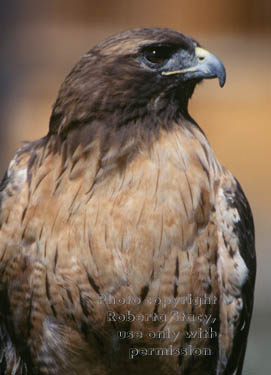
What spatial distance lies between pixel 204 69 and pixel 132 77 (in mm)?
240

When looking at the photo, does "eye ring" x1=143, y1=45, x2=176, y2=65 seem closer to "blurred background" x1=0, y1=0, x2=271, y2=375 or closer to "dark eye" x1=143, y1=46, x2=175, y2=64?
"dark eye" x1=143, y1=46, x2=175, y2=64

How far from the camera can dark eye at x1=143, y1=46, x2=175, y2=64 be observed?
3.08 meters

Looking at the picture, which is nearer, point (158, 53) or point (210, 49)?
point (158, 53)

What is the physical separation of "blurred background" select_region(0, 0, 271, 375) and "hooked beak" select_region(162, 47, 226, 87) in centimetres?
359

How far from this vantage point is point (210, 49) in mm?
6828

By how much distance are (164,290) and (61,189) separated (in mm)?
481

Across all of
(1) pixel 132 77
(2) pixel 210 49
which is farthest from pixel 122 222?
(2) pixel 210 49

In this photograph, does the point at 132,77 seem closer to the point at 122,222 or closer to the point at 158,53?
the point at 158,53

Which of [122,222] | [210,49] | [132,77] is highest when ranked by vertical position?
[132,77]

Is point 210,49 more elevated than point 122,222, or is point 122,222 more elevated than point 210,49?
point 122,222

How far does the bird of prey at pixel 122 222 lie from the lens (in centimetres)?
308

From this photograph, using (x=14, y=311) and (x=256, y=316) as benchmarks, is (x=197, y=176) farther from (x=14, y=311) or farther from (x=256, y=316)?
(x=256, y=316)

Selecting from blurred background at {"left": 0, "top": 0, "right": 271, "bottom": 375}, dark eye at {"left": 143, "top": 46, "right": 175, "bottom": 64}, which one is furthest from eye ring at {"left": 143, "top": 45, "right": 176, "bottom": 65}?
blurred background at {"left": 0, "top": 0, "right": 271, "bottom": 375}

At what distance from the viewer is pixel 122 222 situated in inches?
121
